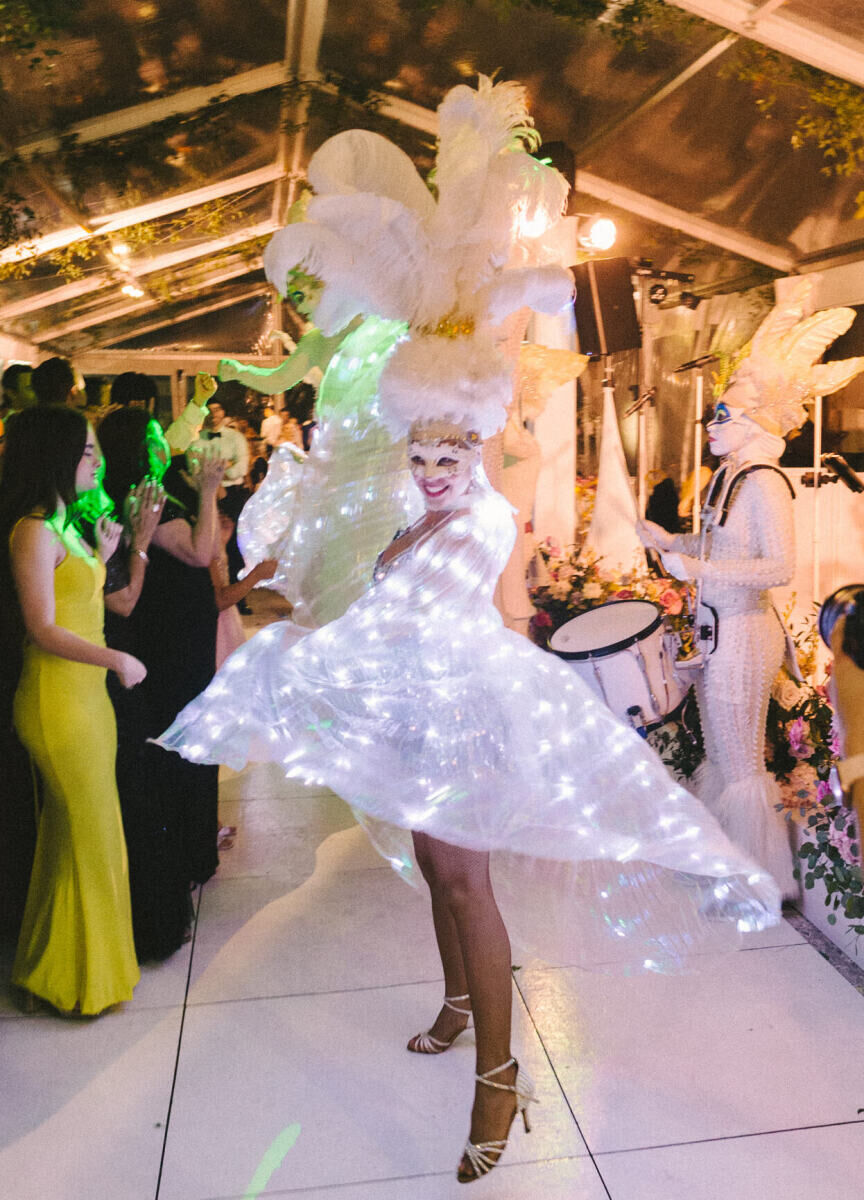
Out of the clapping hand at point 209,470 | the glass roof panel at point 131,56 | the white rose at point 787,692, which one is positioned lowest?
the white rose at point 787,692

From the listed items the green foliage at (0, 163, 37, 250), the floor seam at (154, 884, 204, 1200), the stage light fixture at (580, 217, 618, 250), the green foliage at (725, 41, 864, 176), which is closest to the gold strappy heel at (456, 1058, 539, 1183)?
the floor seam at (154, 884, 204, 1200)

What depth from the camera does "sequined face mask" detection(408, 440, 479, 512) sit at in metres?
2.15

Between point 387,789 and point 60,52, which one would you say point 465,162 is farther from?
point 60,52

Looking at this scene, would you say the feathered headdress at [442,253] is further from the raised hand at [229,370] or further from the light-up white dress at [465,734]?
the raised hand at [229,370]

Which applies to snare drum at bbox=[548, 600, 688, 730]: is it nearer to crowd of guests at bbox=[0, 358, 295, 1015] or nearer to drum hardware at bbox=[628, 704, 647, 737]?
drum hardware at bbox=[628, 704, 647, 737]

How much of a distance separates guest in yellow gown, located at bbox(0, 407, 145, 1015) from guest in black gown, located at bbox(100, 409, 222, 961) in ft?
0.62

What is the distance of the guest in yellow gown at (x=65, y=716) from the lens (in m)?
2.47

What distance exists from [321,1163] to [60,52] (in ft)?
16.7

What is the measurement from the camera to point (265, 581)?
2.86 m

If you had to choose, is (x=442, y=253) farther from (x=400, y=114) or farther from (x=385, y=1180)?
(x=400, y=114)

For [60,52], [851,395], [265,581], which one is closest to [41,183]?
[60,52]

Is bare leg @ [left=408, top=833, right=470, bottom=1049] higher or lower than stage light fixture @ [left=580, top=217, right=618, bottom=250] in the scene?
lower

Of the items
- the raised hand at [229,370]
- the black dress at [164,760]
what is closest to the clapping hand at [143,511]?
the black dress at [164,760]

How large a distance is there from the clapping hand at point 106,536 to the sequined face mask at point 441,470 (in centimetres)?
99
